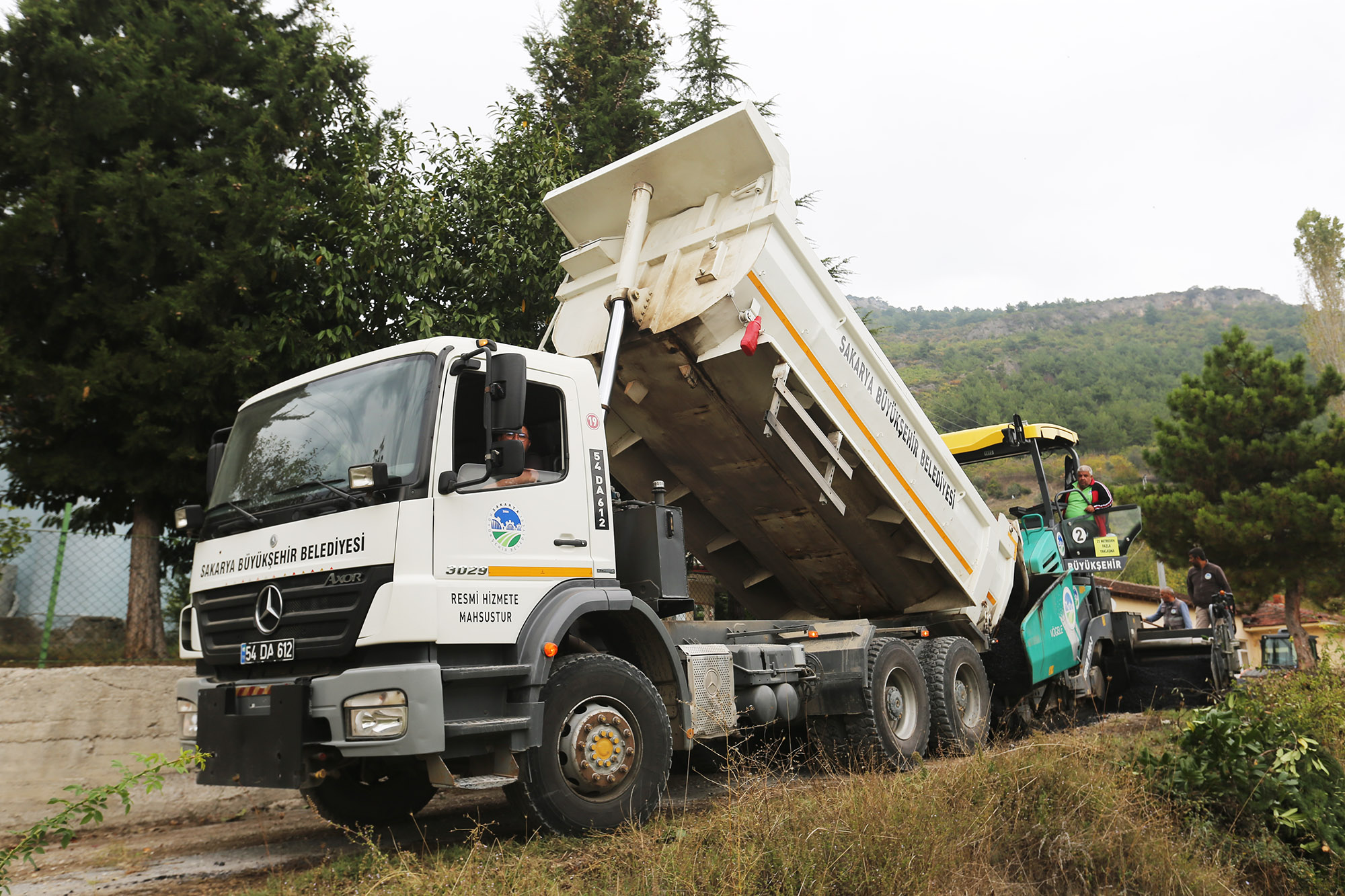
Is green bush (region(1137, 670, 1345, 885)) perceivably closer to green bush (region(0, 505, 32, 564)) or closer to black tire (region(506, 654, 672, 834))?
black tire (region(506, 654, 672, 834))

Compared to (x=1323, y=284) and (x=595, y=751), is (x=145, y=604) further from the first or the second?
(x=1323, y=284)

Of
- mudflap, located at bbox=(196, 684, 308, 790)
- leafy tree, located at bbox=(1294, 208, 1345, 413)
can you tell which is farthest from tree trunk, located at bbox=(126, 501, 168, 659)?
leafy tree, located at bbox=(1294, 208, 1345, 413)

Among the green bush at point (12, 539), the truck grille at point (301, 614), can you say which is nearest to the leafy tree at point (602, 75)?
the green bush at point (12, 539)

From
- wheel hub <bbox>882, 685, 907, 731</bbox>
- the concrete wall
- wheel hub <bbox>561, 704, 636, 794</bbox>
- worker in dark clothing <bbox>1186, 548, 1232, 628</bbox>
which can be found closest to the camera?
wheel hub <bbox>561, 704, 636, 794</bbox>

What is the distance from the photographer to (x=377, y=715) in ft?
13.6

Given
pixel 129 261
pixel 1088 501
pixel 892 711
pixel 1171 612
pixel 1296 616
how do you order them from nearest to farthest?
pixel 892 711
pixel 129 261
pixel 1088 501
pixel 1171 612
pixel 1296 616

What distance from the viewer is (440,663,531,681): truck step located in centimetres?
430

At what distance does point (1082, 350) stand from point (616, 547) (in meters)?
81.3

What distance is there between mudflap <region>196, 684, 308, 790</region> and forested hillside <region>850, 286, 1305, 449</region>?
2501cm

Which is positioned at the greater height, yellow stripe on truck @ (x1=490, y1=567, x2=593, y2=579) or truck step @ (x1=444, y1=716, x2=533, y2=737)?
yellow stripe on truck @ (x1=490, y1=567, x2=593, y2=579)

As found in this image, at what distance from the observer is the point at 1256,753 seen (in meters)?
5.00

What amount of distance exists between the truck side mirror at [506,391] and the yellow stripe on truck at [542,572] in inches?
27.9

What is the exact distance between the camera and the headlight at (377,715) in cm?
412

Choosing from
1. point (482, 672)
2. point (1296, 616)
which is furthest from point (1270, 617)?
point (482, 672)
